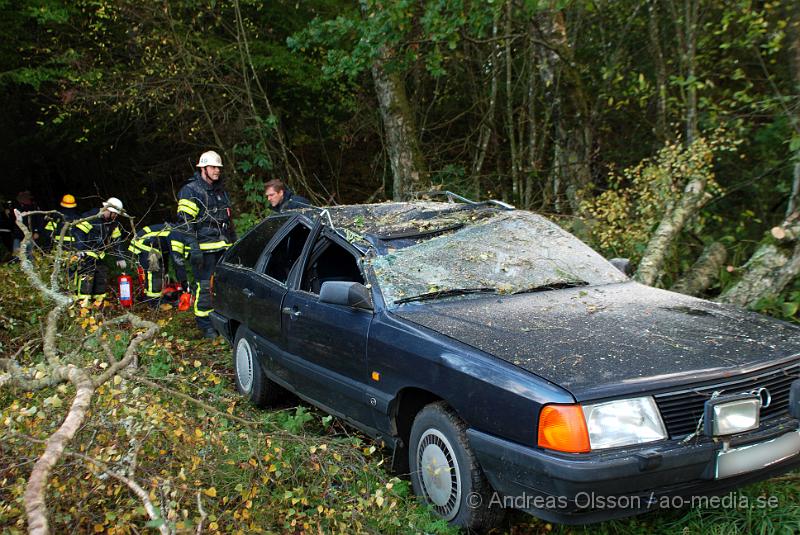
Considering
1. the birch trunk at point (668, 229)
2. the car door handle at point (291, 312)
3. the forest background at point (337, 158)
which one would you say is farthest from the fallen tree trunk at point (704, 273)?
the car door handle at point (291, 312)

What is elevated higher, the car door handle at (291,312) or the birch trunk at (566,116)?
the birch trunk at (566,116)

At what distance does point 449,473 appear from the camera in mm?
3355

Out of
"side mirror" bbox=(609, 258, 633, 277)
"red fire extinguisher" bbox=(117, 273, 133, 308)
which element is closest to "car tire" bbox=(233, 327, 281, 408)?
"side mirror" bbox=(609, 258, 633, 277)

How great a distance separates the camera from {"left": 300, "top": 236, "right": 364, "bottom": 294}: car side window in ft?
15.6

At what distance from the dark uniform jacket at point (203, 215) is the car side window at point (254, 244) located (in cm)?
135

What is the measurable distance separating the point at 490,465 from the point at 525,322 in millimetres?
831

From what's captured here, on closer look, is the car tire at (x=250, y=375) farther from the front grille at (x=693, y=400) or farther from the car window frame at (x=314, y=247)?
the front grille at (x=693, y=400)

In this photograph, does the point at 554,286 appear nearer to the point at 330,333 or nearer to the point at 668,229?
the point at 330,333

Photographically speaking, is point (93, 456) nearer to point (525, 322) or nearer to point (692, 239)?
point (525, 322)

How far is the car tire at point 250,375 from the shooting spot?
530 cm

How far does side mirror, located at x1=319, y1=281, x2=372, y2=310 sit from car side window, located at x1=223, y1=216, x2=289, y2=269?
1721 mm

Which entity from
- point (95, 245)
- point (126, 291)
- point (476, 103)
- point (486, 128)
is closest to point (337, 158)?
point (476, 103)

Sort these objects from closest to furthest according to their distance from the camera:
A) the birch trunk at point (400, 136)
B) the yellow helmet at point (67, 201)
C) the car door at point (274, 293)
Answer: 1. the car door at point (274, 293)
2. the birch trunk at point (400, 136)
3. the yellow helmet at point (67, 201)

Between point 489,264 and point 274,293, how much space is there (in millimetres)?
1638
